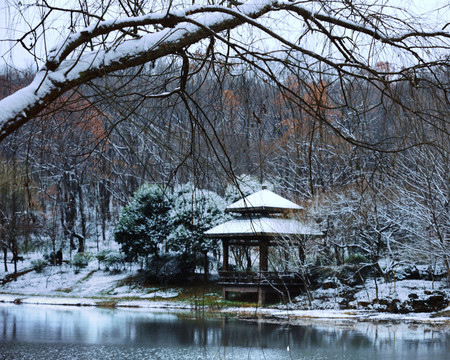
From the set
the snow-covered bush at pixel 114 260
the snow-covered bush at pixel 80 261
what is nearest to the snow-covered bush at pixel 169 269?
the snow-covered bush at pixel 114 260

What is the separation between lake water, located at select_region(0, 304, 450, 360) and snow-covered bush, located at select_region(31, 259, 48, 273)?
24.9ft

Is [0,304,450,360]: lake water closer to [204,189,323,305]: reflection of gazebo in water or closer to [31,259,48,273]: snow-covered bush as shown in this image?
[204,189,323,305]: reflection of gazebo in water

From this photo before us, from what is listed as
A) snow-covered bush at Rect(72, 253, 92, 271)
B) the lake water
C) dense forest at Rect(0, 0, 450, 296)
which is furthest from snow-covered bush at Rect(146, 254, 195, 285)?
dense forest at Rect(0, 0, 450, 296)

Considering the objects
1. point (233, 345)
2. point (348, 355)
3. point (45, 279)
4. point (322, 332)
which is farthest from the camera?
point (45, 279)

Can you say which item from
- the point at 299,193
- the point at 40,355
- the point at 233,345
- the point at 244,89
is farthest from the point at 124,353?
the point at 299,193

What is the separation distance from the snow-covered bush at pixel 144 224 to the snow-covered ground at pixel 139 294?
1.42 meters

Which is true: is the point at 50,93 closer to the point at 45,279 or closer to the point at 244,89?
the point at 244,89

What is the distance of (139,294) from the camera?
17.5m

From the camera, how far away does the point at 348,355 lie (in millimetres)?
8672

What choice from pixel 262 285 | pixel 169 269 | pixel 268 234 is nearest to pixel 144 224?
pixel 169 269

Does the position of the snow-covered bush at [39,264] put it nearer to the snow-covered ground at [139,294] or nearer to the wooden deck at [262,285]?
the snow-covered ground at [139,294]

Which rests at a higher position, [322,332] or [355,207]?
[355,207]

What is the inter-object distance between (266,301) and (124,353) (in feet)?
22.1

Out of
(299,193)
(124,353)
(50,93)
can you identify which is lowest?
(124,353)
